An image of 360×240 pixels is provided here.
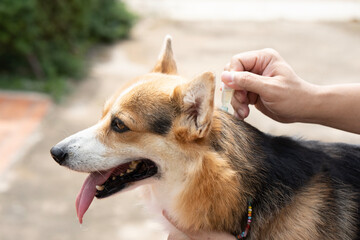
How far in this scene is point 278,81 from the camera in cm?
257

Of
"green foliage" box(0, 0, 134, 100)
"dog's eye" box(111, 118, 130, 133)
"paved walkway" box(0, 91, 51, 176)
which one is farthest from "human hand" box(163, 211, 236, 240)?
"green foliage" box(0, 0, 134, 100)

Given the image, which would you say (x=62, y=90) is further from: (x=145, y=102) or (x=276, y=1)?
(x=276, y=1)

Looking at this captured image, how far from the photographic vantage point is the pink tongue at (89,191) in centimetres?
279

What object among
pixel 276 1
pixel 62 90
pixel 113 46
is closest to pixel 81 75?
pixel 62 90

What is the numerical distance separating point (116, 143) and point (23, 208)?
312 centimetres

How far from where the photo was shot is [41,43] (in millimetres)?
8125

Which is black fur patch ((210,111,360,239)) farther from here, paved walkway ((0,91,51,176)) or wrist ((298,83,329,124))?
paved walkway ((0,91,51,176))

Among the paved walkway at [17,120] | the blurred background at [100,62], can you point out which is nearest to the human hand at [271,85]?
the blurred background at [100,62]

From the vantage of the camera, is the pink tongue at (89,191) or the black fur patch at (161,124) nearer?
the black fur patch at (161,124)

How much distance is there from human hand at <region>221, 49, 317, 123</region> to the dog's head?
316 millimetres

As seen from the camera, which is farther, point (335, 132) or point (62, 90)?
point (62, 90)

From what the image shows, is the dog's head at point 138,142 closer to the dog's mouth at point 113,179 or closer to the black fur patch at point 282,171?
the dog's mouth at point 113,179

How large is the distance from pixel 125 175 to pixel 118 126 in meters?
0.31

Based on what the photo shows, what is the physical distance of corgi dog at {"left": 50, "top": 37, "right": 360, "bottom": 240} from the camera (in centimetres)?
251
